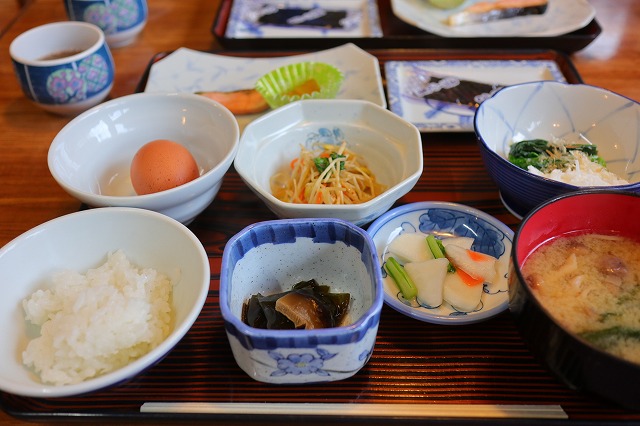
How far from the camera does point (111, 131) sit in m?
1.67

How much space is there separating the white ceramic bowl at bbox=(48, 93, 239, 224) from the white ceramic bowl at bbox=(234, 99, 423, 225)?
10 centimetres

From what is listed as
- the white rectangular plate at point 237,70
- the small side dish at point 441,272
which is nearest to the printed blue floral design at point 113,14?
the white rectangular plate at point 237,70

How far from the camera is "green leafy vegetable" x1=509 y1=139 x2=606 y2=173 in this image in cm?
158

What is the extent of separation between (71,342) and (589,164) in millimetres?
1491

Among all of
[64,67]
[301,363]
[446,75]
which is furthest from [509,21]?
[301,363]

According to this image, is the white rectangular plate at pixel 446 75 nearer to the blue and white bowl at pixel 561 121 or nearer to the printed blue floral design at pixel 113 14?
the blue and white bowl at pixel 561 121

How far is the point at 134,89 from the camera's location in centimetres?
217

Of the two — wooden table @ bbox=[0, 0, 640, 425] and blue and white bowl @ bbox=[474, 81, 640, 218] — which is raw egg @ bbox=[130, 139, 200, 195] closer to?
wooden table @ bbox=[0, 0, 640, 425]

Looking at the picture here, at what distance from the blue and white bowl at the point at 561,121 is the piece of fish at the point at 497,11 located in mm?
863

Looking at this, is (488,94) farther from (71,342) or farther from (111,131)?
(71,342)

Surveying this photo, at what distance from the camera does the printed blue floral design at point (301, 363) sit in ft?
3.38

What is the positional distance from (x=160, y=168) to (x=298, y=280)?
52cm

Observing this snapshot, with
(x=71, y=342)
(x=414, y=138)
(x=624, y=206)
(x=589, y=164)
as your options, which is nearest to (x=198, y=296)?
(x=71, y=342)

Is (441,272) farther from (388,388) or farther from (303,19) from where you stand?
(303,19)
